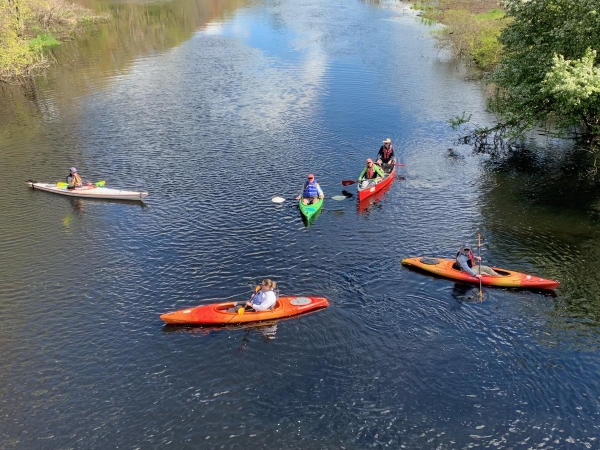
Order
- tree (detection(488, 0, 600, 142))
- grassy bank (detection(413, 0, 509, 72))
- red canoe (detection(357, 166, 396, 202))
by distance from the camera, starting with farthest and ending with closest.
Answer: grassy bank (detection(413, 0, 509, 72)), red canoe (detection(357, 166, 396, 202)), tree (detection(488, 0, 600, 142))

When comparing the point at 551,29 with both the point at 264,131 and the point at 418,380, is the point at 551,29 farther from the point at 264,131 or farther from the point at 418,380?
the point at 418,380

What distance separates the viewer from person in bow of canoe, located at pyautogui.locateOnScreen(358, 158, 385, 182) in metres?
31.8

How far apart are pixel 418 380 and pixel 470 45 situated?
49.7 m

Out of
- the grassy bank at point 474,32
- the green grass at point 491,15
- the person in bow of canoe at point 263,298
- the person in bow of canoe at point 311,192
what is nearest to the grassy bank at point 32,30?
the person in bow of canoe at point 311,192

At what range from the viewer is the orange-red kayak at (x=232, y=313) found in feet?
66.6

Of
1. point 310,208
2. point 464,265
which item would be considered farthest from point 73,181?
point 464,265

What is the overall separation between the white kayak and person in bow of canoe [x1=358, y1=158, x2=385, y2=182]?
13.1 m

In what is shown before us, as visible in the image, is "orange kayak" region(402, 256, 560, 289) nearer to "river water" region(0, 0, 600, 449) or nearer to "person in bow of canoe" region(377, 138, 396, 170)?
"river water" region(0, 0, 600, 449)

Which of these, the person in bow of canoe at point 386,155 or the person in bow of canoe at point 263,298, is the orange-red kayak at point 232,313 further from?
the person in bow of canoe at point 386,155

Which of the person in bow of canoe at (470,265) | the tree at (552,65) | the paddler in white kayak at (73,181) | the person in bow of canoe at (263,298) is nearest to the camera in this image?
the person in bow of canoe at (263,298)

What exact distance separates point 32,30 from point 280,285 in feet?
204

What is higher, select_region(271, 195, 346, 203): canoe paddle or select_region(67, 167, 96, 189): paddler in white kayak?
select_region(67, 167, 96, 189): paddler in white kayak

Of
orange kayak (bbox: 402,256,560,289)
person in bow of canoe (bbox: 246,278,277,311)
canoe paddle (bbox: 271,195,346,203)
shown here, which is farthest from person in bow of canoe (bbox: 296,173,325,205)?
person in bow of canoe (bbox: 246,278,277,311)

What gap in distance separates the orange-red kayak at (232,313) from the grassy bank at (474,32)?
36.0 meters
